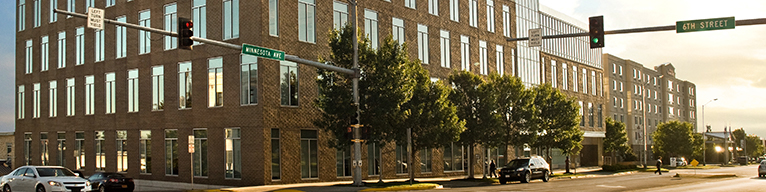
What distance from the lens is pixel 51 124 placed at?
49.0 metres

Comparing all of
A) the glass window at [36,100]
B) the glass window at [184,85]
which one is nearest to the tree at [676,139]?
the glass window at [184,85]

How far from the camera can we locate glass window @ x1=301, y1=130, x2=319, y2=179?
118 ft

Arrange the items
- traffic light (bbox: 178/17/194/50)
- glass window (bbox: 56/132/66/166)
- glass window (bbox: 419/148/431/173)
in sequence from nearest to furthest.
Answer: traffic light (bbox: 178/17/194/50) → glass window (bbox: 419/148/431/173) → glass window (bbox: 56/132/66/166)

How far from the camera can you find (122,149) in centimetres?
4244

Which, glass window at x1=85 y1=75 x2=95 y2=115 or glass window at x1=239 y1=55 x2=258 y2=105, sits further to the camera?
glass window at x1=85 y1=75 x2=95 y2=115

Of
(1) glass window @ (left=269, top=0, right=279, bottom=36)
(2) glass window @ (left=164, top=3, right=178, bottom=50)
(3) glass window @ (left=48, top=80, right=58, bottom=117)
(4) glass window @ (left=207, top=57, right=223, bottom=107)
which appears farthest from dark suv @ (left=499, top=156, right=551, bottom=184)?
(3) glass window @ (left=48, top=80, right=58, bottom=117)

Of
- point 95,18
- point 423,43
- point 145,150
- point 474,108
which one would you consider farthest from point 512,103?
point 95,18

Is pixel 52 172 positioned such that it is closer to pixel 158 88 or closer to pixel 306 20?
pixel 158 88

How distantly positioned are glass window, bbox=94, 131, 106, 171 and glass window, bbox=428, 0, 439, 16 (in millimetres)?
23269

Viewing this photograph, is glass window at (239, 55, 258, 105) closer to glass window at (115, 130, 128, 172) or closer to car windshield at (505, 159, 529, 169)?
glass window at (115, 130, 128, 172)

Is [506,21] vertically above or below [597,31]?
above

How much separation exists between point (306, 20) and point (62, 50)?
72.5 feet

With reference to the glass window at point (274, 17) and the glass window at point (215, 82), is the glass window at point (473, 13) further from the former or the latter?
the glass window at point (215, 82)

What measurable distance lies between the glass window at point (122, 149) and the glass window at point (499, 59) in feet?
93.4
